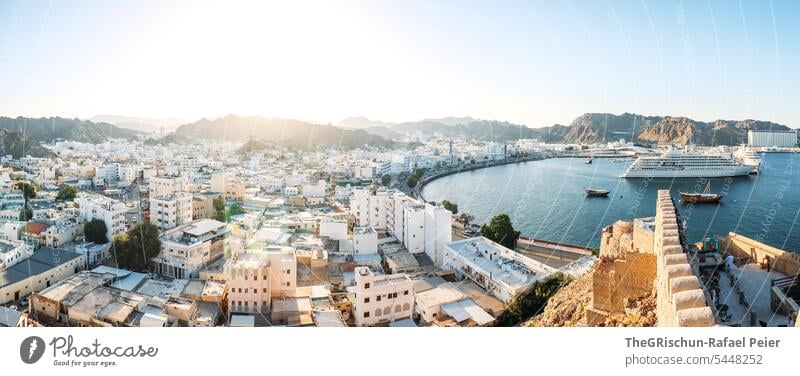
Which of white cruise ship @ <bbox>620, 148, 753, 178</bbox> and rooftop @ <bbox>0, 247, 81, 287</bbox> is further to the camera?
white cruise ship @ <bbox>620, 148, 753, 178</bbox>

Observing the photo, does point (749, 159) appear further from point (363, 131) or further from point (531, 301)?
point (363, 131)

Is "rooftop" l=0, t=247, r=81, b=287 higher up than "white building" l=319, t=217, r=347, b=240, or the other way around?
"white building" l=319, t=217, r=347, b=240

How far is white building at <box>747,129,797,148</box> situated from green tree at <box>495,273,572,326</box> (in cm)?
2186

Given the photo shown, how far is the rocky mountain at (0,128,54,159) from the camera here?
13.2 m

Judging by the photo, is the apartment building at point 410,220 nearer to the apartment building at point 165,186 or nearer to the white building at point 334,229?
the white building at point 334,229

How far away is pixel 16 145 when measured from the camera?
13.6 metres

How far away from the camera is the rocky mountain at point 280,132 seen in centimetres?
2466

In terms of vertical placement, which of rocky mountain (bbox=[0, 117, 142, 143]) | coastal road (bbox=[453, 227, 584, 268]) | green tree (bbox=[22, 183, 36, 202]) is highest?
rocky mountain (bbox=[0, 117, 142, 143])

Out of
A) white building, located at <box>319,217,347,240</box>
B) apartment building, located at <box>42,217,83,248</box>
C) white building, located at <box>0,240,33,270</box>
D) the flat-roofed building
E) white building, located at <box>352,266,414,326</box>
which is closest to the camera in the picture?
white building, located at <box>352,266,414,326</box>

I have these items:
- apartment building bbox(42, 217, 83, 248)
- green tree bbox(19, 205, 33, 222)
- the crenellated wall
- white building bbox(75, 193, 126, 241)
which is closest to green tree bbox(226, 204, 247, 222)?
white building bbox(75, 193, 126, 241)

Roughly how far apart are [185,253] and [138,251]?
0.43 m

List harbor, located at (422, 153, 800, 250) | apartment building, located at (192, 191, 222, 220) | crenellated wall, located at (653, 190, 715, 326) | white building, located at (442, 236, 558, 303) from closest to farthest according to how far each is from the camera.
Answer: crenellated wall, located at (653, 190, 715, 326), white building, located at (442, 236, 558, 303), apartment building, located at (192, 191, 222, 220), harbor, located at (422, 153, 800, 250)

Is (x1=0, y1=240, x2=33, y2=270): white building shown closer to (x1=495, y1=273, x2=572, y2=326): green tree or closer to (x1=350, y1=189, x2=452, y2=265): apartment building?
(x1=350, y1=189, x2=452, y2=265): apartment building
